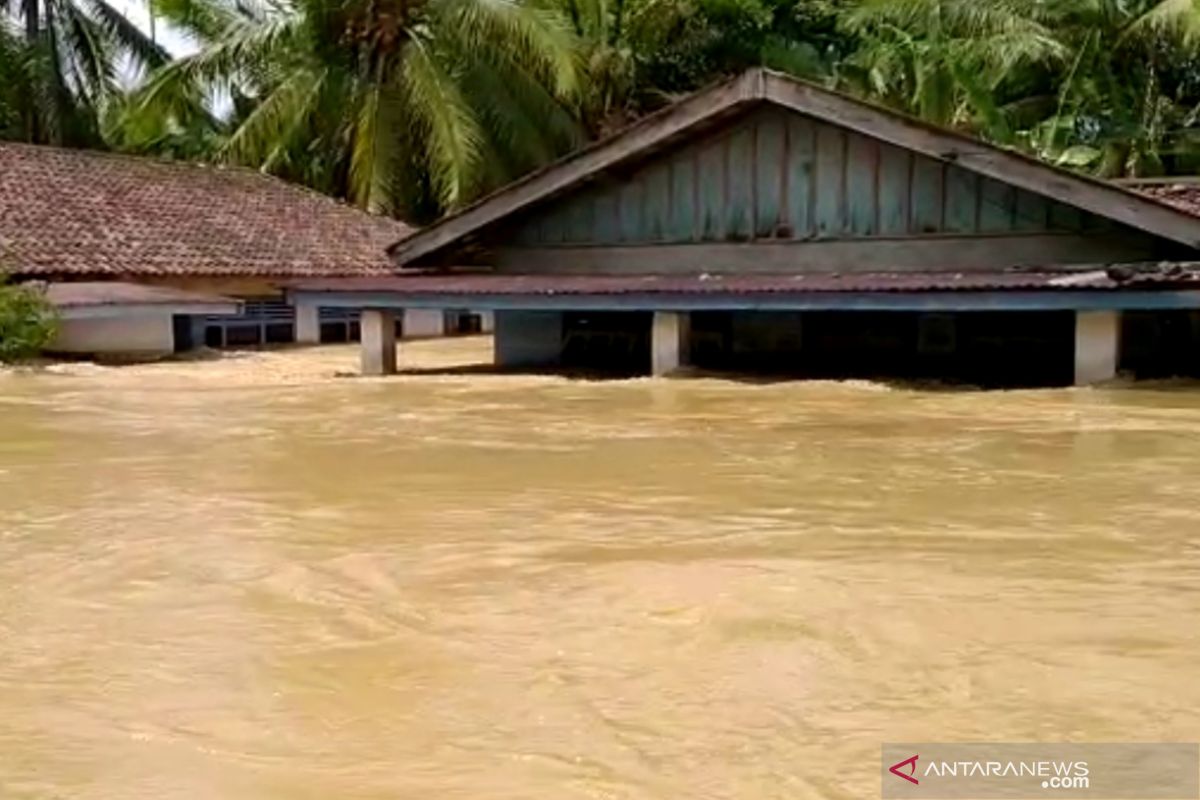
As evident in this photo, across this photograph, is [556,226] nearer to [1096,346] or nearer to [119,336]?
[119,336]

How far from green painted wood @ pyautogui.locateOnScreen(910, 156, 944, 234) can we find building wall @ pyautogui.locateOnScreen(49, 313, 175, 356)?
11118 millimetres

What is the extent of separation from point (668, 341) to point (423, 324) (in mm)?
13172

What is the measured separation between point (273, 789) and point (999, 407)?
10.1m

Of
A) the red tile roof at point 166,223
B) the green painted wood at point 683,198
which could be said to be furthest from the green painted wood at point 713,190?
the red tile roof at point 166,223

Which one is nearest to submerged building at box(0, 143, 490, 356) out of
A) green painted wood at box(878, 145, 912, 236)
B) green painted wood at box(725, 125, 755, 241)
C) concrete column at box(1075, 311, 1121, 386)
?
green painted wood at box(725, 125, 755, 241)

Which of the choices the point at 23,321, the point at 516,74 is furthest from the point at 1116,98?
the point at 23,321

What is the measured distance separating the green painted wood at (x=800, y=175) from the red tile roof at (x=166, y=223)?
10.6 metres

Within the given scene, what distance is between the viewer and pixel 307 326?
2641 cm

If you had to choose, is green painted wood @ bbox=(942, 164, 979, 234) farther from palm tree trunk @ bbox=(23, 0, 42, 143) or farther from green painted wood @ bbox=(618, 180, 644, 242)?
palm tree trunk @ bbox=(23, 0, 42, 143)

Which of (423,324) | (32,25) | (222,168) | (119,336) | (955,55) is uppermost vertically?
(32,25)

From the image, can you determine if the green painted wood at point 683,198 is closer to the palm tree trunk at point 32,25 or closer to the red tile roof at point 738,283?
the red tile roof at point 738,283

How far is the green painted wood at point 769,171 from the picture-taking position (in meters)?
17.2

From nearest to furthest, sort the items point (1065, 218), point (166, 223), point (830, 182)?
point (1065, 218) < point (830, 182) < point (166, 223)

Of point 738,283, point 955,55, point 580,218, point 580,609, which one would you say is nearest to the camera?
point 580,609
